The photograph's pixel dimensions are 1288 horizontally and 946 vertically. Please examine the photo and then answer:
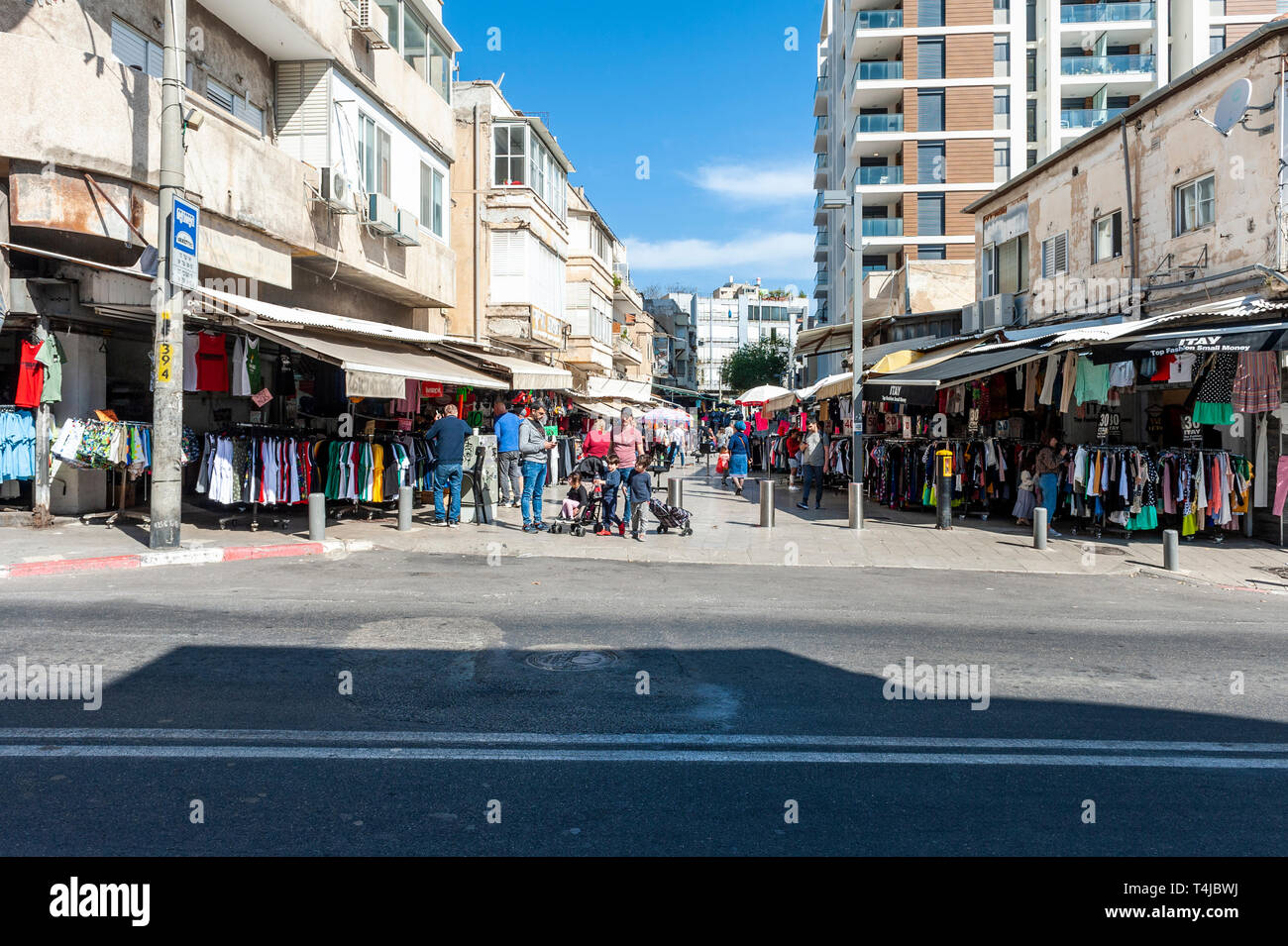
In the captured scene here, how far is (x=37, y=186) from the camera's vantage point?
12.1 metres

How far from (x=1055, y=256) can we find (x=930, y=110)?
31.6 metres

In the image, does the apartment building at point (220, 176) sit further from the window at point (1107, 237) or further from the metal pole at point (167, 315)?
the window at point (1107, 237)

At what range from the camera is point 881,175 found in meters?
51.6

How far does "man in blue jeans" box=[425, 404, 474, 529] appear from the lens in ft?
49.9

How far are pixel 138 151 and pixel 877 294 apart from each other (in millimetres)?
30398

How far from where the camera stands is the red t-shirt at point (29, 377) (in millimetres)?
12633

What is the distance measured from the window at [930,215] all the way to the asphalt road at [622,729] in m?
44.5

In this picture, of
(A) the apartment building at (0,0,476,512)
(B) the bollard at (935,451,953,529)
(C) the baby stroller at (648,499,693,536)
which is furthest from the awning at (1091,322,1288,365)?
(A) the apartment building at (0,0,476,512)

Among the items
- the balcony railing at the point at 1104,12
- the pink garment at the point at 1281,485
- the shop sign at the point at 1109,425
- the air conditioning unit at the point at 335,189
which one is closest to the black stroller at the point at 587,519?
the air conditioning unit at the point at 335,189

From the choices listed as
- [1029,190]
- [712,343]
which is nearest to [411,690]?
[1029,190]

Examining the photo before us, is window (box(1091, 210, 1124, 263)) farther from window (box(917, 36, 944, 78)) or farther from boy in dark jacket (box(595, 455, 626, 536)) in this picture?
window (box(917, 36, 944, 78))

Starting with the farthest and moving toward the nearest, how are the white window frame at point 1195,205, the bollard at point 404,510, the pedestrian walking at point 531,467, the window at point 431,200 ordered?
the window at point 431,200, the white window frame at point 1195,205, the pedestrian walking at point 531,467, the bollard at point 404,510

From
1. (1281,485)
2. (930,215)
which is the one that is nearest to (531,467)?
(1281,485)

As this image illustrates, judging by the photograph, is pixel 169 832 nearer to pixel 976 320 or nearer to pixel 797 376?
pixel 976 320
